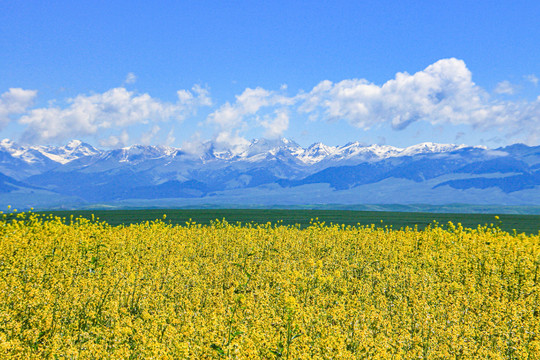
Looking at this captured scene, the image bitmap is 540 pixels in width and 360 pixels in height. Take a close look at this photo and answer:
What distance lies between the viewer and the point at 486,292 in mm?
11914

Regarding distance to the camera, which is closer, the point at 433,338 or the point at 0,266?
the point at 433,338

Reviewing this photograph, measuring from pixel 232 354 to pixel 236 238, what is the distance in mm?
15311

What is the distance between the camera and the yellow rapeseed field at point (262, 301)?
7156mm

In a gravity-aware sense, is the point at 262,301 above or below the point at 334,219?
below

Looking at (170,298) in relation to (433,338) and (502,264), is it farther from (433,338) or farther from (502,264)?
(502,264)

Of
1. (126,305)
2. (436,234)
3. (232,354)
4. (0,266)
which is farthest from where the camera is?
(436,234)

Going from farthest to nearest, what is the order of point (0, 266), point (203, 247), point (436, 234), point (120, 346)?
point (436, 234)
point (203, 247)
point (0, 266)
point (120, 346)

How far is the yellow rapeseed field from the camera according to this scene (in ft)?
23.5

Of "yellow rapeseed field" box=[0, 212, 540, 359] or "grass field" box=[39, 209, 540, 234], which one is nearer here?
"yellow rapeseed field" box=[0, 212, 540, 359]

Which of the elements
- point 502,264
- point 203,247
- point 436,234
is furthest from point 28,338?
point 436,234

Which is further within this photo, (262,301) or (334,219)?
(334,219)

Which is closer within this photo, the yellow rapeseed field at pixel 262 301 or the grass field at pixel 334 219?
the yellow rapeseed field at pixel 262 301

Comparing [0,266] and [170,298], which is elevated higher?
[0,266]

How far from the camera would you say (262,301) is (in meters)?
10.1
